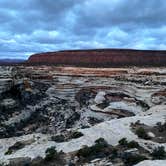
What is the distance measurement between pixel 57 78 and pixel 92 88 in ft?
27.9

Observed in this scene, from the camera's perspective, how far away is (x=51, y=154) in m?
19.9

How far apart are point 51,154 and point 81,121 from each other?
12.9 meters

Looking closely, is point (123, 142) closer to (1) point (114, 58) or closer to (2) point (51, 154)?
(2) point (51, 154)

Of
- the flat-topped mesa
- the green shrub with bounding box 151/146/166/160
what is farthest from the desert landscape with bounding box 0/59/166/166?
the flat-topped mesa

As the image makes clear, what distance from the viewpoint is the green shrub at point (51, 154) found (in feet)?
64.5

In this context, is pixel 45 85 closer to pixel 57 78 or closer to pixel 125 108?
pixel 57 78

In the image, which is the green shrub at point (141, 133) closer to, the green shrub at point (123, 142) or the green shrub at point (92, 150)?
the green shrub at point (123, 142)

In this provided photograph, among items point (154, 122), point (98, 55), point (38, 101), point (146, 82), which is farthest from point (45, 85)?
point (98, 55)

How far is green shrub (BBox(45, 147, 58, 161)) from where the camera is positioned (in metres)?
19.7

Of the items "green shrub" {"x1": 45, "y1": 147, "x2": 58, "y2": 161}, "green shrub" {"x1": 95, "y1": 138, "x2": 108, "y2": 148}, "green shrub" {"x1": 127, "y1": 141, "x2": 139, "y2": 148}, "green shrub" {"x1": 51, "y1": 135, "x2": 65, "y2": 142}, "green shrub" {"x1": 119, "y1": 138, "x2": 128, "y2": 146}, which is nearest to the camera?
"green shrub" {"x1": 45, "y1": 147, "x2": 58, "y2": 161}

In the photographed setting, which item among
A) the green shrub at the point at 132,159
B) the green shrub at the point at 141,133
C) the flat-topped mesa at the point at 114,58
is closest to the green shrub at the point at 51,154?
the green shrub at the point at 132,159

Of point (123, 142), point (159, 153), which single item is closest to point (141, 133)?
point (123, 142)

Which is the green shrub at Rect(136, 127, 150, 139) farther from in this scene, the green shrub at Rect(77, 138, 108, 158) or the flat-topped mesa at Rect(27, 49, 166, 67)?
the flat-topped mesa at Rect(27, 49, 166, 67)

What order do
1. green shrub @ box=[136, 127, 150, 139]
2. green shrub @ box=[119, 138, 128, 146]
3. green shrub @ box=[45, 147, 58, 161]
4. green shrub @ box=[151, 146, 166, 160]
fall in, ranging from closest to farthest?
green shrub @ box=[151, 146, 166, 160] < green shrub @ box=[45, 147, 58, 161] < green shrub @ box=[119, 138, 128, 146] < green shrub @ box=[136, 127, 150, 139]
